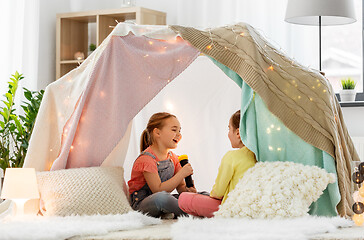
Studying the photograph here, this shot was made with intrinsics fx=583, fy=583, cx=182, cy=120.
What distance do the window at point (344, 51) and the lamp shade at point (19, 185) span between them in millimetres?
2231

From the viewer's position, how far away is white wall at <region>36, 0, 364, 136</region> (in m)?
3.69

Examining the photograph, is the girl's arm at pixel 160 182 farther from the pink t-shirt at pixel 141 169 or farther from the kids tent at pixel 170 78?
the kids tent at pixel 170 78

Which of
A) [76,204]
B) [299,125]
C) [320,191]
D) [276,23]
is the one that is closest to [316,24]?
[276,23]

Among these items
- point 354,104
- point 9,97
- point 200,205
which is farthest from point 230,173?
point 9,97

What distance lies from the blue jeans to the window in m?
1.73

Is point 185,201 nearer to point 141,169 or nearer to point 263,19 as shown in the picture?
point 141,169

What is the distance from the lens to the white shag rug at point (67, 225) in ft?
6.63

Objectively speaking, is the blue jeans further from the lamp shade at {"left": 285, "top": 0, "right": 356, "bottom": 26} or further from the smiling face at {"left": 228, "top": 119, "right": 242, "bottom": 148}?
the lamp shade at {"left": 285, "top": 0, "right": 356, "bottom": 26}

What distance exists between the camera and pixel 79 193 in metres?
2.46

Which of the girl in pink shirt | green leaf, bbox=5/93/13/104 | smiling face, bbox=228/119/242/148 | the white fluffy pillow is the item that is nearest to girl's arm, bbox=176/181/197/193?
the girl in pink shirt

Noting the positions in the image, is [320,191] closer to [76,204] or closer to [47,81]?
[76,204]

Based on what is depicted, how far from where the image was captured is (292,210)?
2154 mm

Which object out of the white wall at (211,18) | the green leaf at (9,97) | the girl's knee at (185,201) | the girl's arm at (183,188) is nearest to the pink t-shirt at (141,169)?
the girl's arm at (183,188)

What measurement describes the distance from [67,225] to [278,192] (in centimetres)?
79
